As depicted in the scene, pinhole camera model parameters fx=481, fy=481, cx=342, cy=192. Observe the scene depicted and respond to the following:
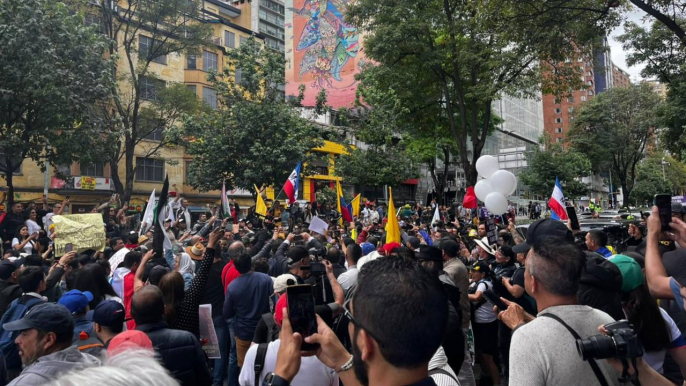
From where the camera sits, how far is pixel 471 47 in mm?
16375

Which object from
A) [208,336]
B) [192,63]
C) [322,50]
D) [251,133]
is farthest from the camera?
[322,50]

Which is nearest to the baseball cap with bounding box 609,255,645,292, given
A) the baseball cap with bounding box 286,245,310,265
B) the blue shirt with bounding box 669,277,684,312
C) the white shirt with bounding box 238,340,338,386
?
the blue shirt with bounding box 669,277,684,312

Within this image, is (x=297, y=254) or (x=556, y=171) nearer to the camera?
(x=297, y=254)

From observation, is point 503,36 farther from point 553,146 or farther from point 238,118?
point 553,146

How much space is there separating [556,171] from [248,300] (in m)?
43.4

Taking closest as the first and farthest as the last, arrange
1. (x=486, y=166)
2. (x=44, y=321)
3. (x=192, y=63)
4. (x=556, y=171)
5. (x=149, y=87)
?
(x=44, y=321)
(x=486, y=166)
(x=149, y=87)
(x=192, y=63)
(x=556, y=171)

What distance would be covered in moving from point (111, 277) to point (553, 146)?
4785 centimetres

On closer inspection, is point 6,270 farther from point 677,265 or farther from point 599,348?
point 677,265

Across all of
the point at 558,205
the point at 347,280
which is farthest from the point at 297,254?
the point at 558,205

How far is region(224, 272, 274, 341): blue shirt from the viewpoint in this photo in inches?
222

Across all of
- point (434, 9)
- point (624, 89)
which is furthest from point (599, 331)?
point (624, 89)

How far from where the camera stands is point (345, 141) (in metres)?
28.3

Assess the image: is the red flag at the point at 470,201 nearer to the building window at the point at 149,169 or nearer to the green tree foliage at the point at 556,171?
the building window at the point at 149,169

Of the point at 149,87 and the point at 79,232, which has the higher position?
the point at 149,87
